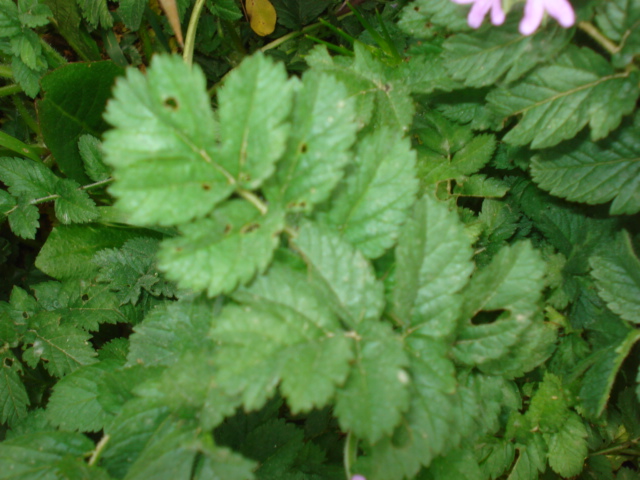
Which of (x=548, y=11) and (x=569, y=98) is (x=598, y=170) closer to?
(x=569, y=98)

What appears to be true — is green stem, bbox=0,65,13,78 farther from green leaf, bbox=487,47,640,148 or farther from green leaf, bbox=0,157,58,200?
green leaf, bbox=487,47,640,148

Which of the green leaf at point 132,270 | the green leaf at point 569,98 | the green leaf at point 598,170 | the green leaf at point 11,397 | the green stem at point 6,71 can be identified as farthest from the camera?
the green stem at point 6,71

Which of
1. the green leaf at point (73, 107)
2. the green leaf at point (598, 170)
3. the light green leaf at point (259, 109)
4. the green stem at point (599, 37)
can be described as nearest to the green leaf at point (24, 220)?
the green leaf at point (73, 107)

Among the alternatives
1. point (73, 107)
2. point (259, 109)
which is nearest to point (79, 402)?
point (259, 109)

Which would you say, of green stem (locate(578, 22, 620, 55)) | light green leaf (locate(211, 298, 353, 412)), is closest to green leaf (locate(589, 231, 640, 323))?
green stem (locate(578, 22, 620, 55))

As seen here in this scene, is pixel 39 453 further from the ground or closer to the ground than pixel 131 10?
closer to the ground

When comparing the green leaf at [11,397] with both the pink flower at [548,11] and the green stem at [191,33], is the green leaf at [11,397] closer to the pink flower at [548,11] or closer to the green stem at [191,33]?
the green stem at [191,33]

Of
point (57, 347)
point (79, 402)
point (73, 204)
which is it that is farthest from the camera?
point (73, 204)
